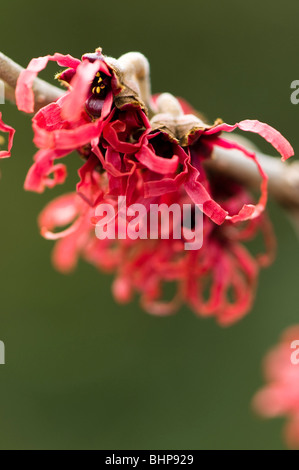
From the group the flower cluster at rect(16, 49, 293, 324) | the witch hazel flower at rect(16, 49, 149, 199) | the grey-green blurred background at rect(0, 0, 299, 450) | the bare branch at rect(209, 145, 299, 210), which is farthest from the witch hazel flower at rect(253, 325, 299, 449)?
the grey-green blurred background at rect(0, 0, 299, 450)

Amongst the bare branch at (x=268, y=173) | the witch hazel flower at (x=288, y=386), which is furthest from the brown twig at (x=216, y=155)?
the witch hazel flower at (x=288, y=386)

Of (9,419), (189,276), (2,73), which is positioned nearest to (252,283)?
(189,276)

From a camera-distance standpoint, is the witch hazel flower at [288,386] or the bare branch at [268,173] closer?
the bare branch at [268,173]

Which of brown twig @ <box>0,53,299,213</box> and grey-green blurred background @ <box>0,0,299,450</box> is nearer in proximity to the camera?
brown twig @ <box>0,53,299,213</box>

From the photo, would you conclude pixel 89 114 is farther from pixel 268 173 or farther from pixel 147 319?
pixel 147 319

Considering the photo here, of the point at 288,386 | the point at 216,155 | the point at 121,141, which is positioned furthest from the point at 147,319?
the point at 121,141

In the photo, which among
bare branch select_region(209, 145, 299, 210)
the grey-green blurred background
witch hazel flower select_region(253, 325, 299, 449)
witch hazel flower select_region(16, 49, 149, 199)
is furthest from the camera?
the grey-green blurred background

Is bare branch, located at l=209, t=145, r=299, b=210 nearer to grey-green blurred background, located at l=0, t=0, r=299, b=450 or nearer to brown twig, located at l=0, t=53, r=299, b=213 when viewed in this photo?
brown twig, located at l=0, t=53, r=299, b=213

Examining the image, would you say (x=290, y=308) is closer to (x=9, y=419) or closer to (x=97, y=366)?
(x=97, y=366)

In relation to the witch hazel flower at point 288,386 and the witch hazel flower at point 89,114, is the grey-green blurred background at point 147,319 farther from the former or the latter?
the witch hazel flower at point 89,114
